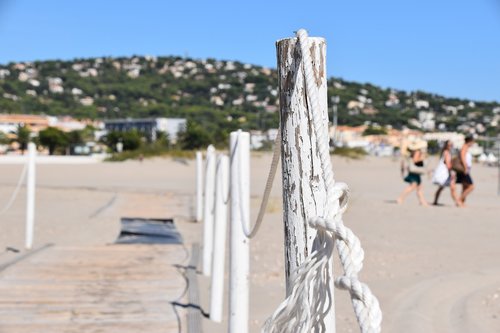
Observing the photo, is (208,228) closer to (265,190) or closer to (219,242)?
(219,242)

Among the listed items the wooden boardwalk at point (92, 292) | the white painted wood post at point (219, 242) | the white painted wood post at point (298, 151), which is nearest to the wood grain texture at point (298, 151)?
the white painted wood post at point (298, 151)

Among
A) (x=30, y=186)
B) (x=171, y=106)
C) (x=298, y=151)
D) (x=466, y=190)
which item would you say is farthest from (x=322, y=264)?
(x=171, y=106)

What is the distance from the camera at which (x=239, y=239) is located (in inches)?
178

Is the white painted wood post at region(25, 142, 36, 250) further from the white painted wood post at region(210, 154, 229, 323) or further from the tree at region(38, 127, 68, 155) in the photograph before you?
the tree at region(38, 127, 68, 155)

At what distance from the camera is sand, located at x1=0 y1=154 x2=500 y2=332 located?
5344mm

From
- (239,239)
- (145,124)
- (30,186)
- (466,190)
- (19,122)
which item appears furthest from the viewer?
(145,124)

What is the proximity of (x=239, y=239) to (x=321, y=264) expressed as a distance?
2.34m

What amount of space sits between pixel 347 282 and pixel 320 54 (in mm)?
917

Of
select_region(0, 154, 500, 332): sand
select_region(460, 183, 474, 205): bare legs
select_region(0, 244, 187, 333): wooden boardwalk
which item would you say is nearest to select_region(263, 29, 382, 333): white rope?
select_region(0, 154, 500, 332): sand

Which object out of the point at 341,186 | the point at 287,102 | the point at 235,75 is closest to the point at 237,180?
the point at 287,102

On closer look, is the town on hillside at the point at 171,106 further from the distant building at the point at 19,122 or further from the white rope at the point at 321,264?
the white rope at the point at 321,264

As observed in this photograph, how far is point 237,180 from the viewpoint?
4.70 metres

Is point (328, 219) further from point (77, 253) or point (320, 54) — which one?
point (77, 253)

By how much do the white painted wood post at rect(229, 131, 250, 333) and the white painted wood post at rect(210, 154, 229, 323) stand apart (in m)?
0.86
